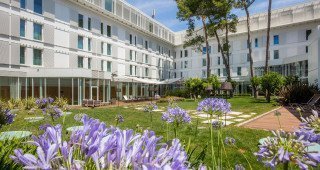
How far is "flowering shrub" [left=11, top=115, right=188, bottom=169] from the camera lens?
2.56 ft

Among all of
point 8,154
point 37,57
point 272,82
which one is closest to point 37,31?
point 37,57

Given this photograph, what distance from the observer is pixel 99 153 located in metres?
0.85

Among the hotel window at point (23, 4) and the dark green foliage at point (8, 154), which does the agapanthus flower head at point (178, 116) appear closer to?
the dark green foliage at point (8, 154)

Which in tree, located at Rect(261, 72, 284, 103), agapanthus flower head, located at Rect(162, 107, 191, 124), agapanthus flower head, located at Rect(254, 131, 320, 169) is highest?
tree, located at Rect(261, 72, 284, 103)

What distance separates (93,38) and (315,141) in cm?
3304

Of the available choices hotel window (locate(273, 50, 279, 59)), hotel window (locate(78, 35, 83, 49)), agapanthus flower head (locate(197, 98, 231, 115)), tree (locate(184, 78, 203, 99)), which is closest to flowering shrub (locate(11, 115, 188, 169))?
agapanthus flower head (locate(197, 98, 231, 115))

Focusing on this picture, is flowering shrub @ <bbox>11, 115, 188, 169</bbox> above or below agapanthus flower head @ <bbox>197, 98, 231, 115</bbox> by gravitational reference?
above

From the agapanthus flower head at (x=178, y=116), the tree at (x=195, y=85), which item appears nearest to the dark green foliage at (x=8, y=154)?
the agapanthus flower head at (x=178, y=116)

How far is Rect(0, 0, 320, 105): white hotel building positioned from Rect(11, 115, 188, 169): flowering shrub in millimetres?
18140

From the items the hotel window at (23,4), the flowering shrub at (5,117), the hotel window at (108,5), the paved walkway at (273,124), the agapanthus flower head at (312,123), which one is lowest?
the paved walkway at (273,124)

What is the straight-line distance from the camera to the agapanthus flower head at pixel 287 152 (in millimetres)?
1104

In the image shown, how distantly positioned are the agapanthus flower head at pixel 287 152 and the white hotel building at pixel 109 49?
1746 cm

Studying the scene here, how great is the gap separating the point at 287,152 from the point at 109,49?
3612 centimetres

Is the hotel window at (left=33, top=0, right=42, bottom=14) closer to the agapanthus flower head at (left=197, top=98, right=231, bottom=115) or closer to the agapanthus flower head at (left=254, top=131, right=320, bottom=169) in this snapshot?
the agapanthus flower head at (left=197, top=98, right=231, bottom=115)
